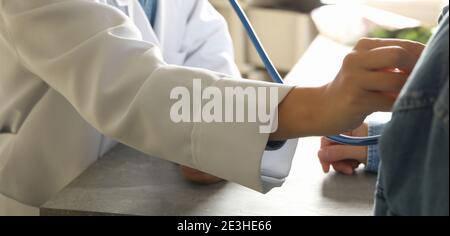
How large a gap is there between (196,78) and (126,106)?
3.3 inches

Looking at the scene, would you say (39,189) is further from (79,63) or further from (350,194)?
(350,194)

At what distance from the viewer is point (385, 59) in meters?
0.60

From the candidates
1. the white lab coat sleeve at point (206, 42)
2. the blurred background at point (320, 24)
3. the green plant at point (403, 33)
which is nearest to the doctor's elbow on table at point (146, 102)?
the white lab coat sleeve at point (206, 42)

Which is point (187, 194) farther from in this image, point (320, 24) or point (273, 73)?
point (320, 24)

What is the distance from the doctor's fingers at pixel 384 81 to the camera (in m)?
0.60

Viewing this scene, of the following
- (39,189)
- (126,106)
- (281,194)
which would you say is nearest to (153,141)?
(126,106)

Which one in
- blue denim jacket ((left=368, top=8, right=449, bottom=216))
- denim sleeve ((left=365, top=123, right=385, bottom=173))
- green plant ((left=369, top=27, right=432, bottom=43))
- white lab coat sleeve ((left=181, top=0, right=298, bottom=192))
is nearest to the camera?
blue denim jacket ((left=368, top=8, right=449, bottom=216))

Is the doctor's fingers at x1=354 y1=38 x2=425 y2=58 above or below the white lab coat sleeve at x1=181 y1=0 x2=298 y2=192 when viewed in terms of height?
above

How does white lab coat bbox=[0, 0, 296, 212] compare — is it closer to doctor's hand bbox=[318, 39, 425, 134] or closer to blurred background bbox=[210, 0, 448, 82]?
doctor's hand bbox=[318, 39, 425, 134]

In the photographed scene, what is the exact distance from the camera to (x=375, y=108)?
621mm

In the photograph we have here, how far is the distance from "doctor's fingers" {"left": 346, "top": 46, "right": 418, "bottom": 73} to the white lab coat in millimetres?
85

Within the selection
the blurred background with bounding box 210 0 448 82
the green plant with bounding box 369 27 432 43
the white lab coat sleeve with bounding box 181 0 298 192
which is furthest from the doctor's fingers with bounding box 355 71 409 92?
the green plant with bounding box 369 27 432 43

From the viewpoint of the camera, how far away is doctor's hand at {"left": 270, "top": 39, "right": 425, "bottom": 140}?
0.60 metres

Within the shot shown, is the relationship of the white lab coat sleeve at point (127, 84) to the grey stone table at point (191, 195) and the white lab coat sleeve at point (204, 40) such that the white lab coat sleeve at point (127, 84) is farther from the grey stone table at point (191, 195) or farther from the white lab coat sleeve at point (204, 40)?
the white lab coat sleeve at point (204, 40)
